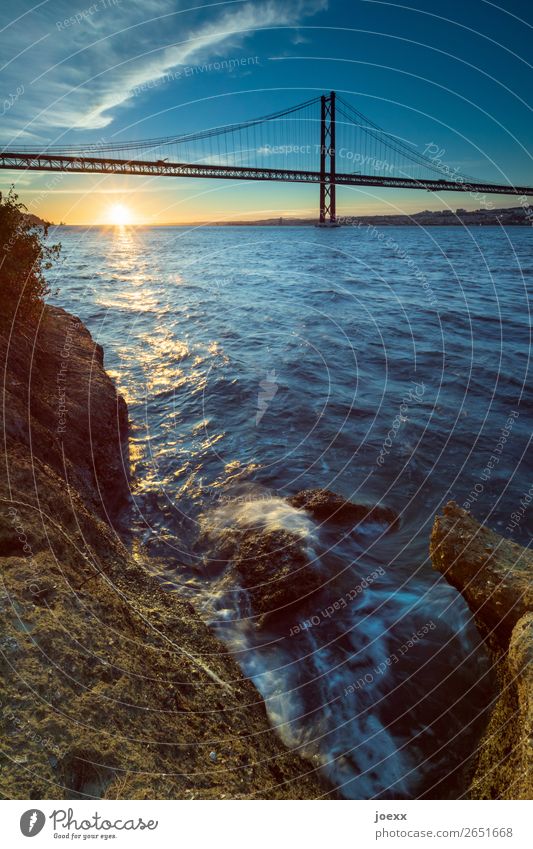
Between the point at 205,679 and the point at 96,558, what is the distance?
67.1 inches

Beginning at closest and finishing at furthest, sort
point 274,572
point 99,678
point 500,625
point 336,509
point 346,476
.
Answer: point 99,678 < point 500,625 < point 274,572 < point 336,509 < point 346,476

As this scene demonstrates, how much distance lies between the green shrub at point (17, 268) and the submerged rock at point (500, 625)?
8.43 m

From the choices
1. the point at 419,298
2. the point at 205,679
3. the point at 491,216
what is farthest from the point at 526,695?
the point at 491,216

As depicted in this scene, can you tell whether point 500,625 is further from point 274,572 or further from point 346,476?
point 346,476

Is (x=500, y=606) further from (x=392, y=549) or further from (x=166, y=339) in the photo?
(x=166, y=339)

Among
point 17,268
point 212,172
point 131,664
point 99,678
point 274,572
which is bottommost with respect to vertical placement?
point 274,572

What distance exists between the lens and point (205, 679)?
4035 mm

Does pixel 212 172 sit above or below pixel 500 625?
above

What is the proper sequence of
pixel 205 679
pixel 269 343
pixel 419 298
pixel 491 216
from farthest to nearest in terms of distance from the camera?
pixel 491 216 → pixel 419 298 → pixel 269 343 → pixel 205 679

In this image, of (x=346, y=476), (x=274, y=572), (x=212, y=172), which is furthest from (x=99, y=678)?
(x=212, y=172)

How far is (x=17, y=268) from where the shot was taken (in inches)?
352

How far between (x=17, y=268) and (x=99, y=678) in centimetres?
875

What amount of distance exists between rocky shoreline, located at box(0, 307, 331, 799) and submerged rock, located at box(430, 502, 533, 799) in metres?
1.56

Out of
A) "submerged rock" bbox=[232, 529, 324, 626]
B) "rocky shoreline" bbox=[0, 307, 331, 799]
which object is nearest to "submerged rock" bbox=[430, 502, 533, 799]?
"rocky shoreline" bbox=[0, 307, 331, 799]
